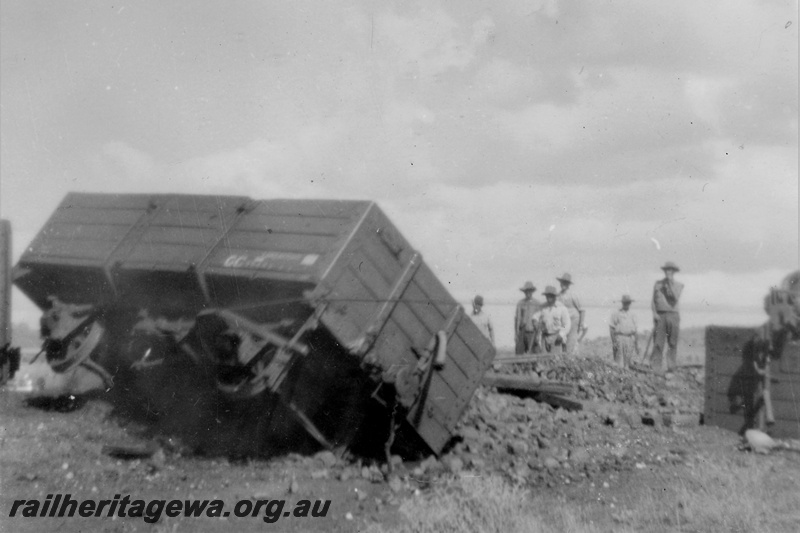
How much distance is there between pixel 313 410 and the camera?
304 inches

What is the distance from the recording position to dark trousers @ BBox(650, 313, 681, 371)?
13.3 meters

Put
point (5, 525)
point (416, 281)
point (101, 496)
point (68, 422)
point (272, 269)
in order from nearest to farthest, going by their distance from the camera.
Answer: point (5, 525) → point (101, 496) → point (272, 269) → point (416, 281) → point (68, 422)

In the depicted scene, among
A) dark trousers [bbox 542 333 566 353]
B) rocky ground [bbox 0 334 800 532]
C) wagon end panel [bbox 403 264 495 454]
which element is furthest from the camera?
dark trousers [bbox 542 333 566 353]

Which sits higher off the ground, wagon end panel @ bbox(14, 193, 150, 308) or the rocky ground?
wagon end panel @ bbox(14, 193, 150, 308)

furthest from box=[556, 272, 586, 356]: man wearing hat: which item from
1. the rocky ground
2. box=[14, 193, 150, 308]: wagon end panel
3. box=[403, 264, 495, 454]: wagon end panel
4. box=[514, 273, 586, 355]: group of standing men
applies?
box=[14, 193, 150, 308]: wagon end panel

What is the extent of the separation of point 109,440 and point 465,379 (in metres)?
3.85

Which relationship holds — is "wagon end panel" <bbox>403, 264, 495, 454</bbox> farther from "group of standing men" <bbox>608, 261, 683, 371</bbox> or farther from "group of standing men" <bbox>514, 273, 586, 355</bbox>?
"group of standing men" <bbox>608, 261, 683, 371</bbox>

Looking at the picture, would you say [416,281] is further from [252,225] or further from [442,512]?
[442,512]

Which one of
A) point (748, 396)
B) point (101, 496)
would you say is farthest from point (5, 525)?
point (748, 396)

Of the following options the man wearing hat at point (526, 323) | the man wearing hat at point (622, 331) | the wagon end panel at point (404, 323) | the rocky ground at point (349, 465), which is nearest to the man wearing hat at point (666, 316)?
the man wearing hat at point (622, 331)

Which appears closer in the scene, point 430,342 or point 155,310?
point 430,342

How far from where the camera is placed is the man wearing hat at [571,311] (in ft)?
44.7

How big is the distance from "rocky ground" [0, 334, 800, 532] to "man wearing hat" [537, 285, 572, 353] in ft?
9.79

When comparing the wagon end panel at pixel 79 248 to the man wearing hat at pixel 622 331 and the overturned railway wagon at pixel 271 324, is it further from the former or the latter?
the man wearing hat at pixel 622 331
